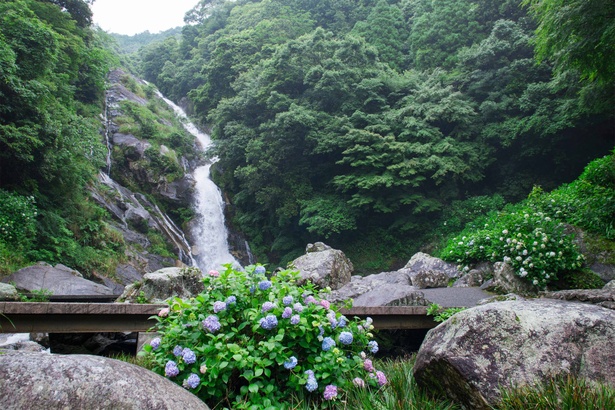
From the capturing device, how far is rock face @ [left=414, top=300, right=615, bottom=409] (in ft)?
9.26

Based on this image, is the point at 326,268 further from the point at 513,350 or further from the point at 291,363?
the point at 291,363

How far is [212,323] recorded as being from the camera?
2867 millimetres

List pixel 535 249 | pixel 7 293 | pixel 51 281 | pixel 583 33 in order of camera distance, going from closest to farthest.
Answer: pixel 7 293, pixel 583 33, pixel 535 249, pixel 51 281

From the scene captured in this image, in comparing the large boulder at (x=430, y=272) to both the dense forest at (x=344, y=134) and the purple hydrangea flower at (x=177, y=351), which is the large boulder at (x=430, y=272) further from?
the purple hydrangea flower at (x=177, y=351)

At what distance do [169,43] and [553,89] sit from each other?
3952 centimetres

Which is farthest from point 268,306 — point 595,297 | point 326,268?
point 326,268

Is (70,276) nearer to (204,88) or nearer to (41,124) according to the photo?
(41,124)

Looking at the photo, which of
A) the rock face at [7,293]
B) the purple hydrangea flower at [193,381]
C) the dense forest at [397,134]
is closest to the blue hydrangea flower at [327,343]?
the purple hydrangea flower at [193,381]

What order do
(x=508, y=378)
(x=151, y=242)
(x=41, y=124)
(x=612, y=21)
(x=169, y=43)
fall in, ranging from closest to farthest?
1. (x=508, y=378)
2. (x=612, y=21)
3. (x=41, y=124)
4. (x=151, y=242)
5. (x=169, y=43)

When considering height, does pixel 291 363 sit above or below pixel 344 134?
below

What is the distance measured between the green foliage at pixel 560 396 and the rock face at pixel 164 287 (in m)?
5.86

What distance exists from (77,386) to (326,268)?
846cm

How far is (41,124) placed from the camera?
39.2 feet

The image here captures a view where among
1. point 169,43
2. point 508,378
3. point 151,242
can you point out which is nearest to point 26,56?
point 151,242
